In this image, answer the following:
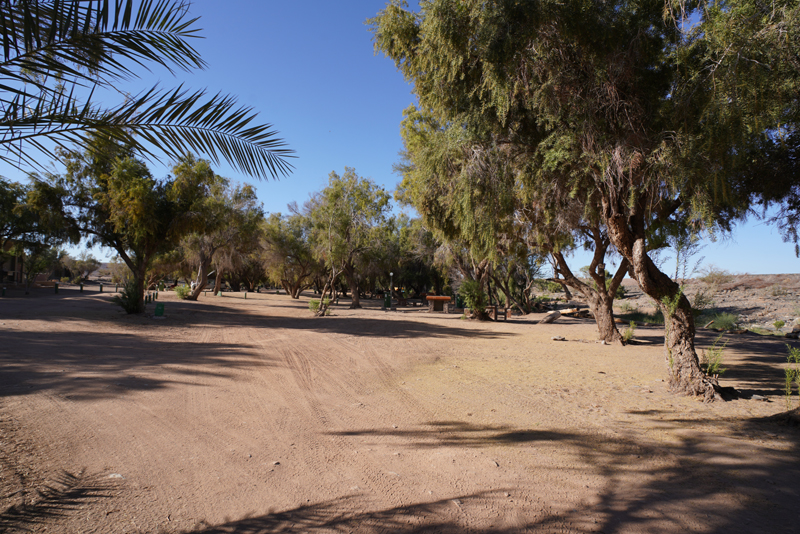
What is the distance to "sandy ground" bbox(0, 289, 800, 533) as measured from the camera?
10.00 ft

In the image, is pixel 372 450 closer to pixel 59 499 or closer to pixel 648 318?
pixel 59 499

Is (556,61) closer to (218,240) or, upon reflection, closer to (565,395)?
(565,395)

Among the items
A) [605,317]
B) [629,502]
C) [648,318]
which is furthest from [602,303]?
[648,318]

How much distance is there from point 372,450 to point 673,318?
19.2 feet

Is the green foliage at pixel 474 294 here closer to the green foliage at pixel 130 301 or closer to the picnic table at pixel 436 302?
the picnic table at pixel 436 302

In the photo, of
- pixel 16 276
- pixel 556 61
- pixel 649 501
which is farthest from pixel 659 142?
pixel 16 276

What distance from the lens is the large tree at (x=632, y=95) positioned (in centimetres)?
564

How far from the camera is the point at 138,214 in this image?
623 inches

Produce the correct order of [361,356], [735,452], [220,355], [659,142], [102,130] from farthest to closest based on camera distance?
[361,356], [220,355], [659,142], [735,452], [102,130]

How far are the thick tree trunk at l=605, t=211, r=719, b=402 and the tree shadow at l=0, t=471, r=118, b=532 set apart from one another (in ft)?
25.6

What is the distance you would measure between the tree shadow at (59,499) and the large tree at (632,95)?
7576mm

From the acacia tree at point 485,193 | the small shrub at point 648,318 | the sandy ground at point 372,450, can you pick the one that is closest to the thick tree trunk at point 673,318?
the sandy ground at point 372,450

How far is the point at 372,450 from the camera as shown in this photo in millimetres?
4348

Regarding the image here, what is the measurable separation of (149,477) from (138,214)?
49.7 feet
